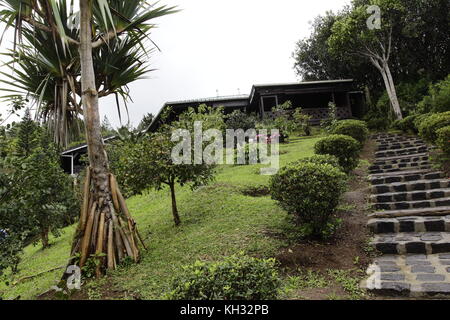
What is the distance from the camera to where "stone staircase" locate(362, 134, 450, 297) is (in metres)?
3.40

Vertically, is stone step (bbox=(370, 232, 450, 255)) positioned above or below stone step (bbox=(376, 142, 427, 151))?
below

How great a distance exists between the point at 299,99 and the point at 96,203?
20339mm

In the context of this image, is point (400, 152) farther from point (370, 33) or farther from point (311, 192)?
point (370, 33)

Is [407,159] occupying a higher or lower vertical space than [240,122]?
lower

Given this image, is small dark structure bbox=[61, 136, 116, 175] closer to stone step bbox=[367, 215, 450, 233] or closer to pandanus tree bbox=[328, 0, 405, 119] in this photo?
pandanus tree bbox=[328, 0, 405, 119]

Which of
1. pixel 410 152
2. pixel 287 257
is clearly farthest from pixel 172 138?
pixel 410 152

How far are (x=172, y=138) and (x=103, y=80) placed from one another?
4.95ft

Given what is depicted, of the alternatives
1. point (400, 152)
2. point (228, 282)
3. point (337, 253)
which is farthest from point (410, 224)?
point (400, 152)

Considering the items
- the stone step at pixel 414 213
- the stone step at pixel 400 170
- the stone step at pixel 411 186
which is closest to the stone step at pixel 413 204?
the stone step at pixel 414 213

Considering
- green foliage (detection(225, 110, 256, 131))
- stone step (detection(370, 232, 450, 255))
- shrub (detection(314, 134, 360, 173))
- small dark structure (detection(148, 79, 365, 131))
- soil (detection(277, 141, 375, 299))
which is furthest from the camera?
small dark structure (detection(148, 79, 365, 131))

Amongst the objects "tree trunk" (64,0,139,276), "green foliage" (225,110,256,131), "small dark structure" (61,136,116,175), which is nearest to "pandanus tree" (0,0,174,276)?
"tree trunk" (64,0,139,276)

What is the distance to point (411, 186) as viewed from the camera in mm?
6363

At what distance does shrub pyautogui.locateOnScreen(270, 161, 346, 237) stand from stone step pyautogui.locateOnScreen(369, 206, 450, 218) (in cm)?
118

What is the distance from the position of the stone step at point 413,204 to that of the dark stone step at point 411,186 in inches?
25.0
